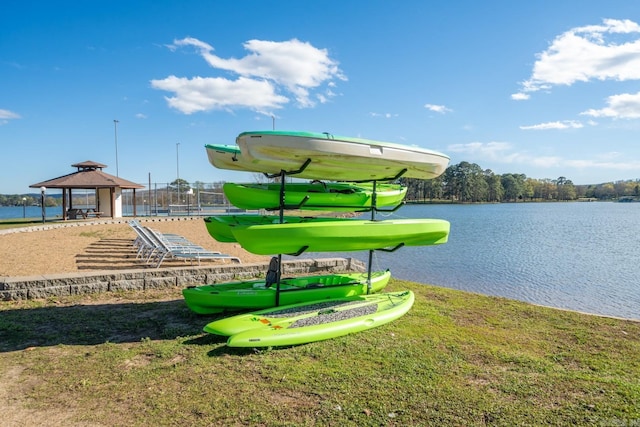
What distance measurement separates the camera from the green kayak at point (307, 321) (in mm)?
4191

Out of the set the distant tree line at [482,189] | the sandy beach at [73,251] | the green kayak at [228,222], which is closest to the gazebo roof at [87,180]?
the sandy beach at [73,251]

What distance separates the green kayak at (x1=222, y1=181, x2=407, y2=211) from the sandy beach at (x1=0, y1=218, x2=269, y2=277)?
4144 mm

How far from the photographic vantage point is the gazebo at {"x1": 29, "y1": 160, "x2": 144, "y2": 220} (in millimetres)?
23531

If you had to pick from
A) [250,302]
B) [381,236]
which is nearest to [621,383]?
[381,236]

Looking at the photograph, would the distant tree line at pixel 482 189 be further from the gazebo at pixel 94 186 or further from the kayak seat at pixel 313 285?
the kayak seat at pixel 313 285

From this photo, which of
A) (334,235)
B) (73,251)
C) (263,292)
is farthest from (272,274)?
(73,251)

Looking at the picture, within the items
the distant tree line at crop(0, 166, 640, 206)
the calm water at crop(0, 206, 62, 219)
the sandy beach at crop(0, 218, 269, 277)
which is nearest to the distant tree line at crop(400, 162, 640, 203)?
the distant tree line at crop(0, 166, 640, 206)

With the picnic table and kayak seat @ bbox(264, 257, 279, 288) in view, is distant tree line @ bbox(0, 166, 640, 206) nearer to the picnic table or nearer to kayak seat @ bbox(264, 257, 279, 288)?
the picnic table

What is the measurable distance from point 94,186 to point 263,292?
22083 millimetres

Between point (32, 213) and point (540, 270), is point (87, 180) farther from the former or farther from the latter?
point (32, 213)

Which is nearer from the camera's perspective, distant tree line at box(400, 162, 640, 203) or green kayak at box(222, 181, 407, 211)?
green kayak at box(222, 181, 407, 211)

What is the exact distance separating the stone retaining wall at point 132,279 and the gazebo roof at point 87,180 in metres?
19.6

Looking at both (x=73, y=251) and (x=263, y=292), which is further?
(x=73, y=251)

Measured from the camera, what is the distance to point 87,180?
24031mm
